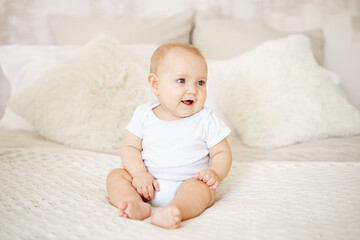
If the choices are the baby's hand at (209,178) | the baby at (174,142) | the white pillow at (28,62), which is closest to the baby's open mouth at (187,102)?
the baby at (174,142)

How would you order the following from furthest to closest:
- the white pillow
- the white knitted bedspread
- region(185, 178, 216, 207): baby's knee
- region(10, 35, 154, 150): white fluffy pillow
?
the white pillow → region(10, 35, 154, 150): white fluffy pillow → region(185, 178, 216, 207): baby's knee → the white knitted bedspread

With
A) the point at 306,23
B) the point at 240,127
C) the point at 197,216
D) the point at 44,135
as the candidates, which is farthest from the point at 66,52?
the point at 306,23

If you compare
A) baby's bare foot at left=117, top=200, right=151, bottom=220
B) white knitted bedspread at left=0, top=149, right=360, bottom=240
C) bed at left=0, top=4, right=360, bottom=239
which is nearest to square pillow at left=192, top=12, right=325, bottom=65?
bed at left=0, top=4, right=360, bottom=239

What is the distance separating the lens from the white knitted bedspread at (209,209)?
0.71m

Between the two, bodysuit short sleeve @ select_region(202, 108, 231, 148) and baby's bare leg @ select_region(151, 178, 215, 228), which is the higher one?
bodysuit short sleeve @ select_region(202, 108, 231, 148)

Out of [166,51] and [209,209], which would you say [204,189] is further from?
[166,51]

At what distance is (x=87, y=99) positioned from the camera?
1.48 meters

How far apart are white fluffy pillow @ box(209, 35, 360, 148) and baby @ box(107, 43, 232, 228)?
20.1 inches

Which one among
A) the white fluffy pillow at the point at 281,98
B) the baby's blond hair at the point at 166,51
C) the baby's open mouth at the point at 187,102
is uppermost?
the baby's blond hair at the point at 166,51

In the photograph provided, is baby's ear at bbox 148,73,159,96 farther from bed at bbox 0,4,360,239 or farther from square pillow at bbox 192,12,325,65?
square pillow at bbox 192,12,325,65

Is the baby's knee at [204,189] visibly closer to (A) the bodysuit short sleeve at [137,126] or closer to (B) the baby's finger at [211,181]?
(B) the baby's finger at [211,181]

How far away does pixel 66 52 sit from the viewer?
1809mm

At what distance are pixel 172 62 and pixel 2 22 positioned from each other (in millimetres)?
1708

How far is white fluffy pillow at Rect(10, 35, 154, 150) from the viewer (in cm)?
146
